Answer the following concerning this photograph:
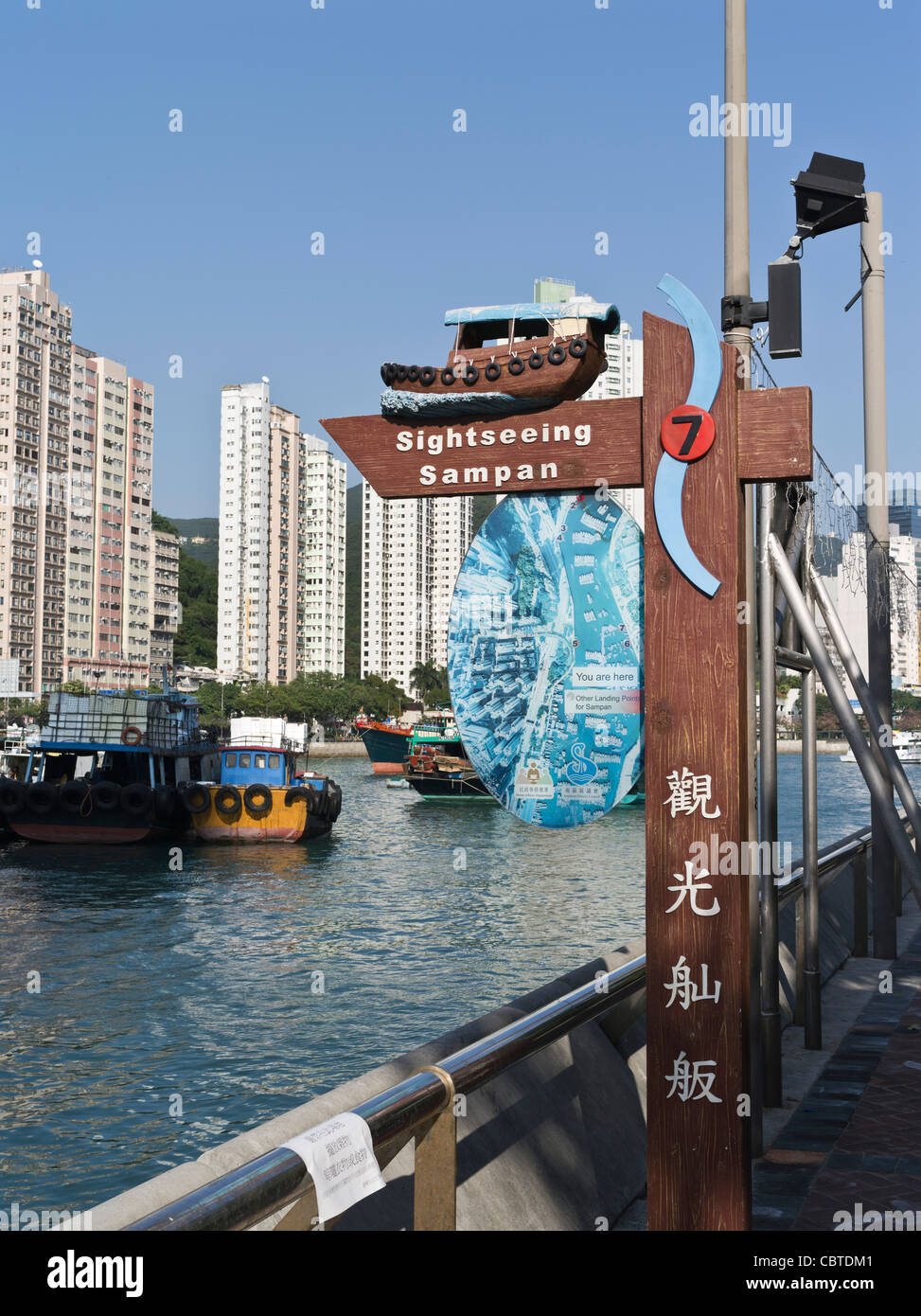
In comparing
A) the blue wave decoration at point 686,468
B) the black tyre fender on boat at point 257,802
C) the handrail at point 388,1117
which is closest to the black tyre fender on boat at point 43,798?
the black tyre fender on boat at point 257,802

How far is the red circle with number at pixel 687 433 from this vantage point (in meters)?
4.30

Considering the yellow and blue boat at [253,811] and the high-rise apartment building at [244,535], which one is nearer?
the yellow and blue boat at [253,811]

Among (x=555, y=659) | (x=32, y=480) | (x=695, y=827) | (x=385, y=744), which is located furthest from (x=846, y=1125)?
(x=32, y=480)

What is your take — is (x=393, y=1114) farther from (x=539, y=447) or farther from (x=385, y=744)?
(x=385, y=744)

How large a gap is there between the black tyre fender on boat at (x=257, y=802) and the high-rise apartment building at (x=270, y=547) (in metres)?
107

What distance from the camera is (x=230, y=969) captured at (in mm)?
21109

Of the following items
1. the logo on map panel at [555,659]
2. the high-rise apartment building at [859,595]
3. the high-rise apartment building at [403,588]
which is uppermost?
the high-rise apartment building at [403,588]

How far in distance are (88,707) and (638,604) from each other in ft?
136

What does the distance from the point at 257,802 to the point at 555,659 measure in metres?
38.4

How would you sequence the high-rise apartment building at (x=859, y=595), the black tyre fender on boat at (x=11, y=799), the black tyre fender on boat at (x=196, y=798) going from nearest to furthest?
the high-rise apartment building at (x=859, y=595) < the black tyre fender on boat at (x=11, y=799) < the black tyre fender on boat at (x=196, y=798)

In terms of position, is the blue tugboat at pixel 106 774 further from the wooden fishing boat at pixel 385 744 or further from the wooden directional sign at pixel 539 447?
the wooden fishing boat at pixel 385 744

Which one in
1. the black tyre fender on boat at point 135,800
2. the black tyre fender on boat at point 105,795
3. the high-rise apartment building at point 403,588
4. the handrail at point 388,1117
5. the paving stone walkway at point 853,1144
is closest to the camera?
the handrail at point 388,1117

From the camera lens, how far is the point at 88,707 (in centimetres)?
4341
